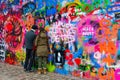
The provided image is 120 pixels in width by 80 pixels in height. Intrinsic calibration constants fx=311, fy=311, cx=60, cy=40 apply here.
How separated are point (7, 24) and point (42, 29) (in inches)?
116

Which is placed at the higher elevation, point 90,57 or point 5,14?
point 5,14

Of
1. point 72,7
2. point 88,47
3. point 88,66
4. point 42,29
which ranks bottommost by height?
point 88,66

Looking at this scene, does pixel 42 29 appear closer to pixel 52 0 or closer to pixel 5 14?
pixel 52 0

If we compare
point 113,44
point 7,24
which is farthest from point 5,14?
point 113,44

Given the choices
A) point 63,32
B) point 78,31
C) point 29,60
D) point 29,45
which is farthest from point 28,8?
point 78,31

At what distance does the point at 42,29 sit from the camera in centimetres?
1141

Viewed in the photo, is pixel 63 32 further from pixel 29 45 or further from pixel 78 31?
pixel 29 45

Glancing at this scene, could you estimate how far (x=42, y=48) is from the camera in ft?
37.0

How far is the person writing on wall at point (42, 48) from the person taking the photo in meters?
11.3

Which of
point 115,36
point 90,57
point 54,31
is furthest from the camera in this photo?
point 54,31

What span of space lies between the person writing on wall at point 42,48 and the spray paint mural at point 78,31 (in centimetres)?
28

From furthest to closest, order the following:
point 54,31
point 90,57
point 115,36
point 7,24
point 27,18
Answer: point 7,24 → point 27,18 → point 54,31 → point 90,57 → point 115,36

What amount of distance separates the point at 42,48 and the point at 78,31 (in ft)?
5.27

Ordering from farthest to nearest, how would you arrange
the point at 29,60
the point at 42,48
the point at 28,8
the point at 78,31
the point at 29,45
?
the point at 28,8
the point at 29,60
the point at 29,45
the point at 42,48
the point at 78,31
